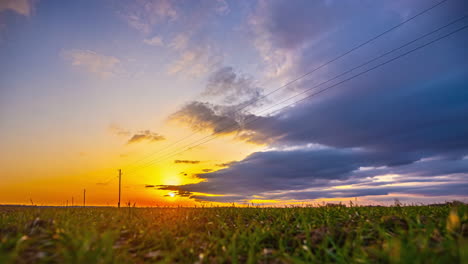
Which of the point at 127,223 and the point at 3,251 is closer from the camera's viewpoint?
the point at 3,251

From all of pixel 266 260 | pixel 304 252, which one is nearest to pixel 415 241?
pixel 304 252

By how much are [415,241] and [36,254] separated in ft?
21.0

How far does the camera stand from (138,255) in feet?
19.7

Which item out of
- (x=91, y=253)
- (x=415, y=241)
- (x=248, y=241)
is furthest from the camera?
(x=248, y=241)

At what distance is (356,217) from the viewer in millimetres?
8688

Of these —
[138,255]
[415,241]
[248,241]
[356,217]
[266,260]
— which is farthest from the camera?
[356,217]

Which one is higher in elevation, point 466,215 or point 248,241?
point 466,215

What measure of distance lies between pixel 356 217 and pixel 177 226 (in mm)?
5076

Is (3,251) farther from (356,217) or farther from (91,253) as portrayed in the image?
(356,217)

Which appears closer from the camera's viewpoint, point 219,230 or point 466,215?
point 466,215

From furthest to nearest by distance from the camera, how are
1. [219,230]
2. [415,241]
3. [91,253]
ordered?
[219,230] < [415,241] < [91,253]

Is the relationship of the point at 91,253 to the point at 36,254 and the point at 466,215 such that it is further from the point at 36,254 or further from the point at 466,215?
the point at 466,215

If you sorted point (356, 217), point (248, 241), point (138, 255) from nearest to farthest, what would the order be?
point (138, 255), point (248, 241), point (356, 217)

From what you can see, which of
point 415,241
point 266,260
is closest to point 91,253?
point 266,260
